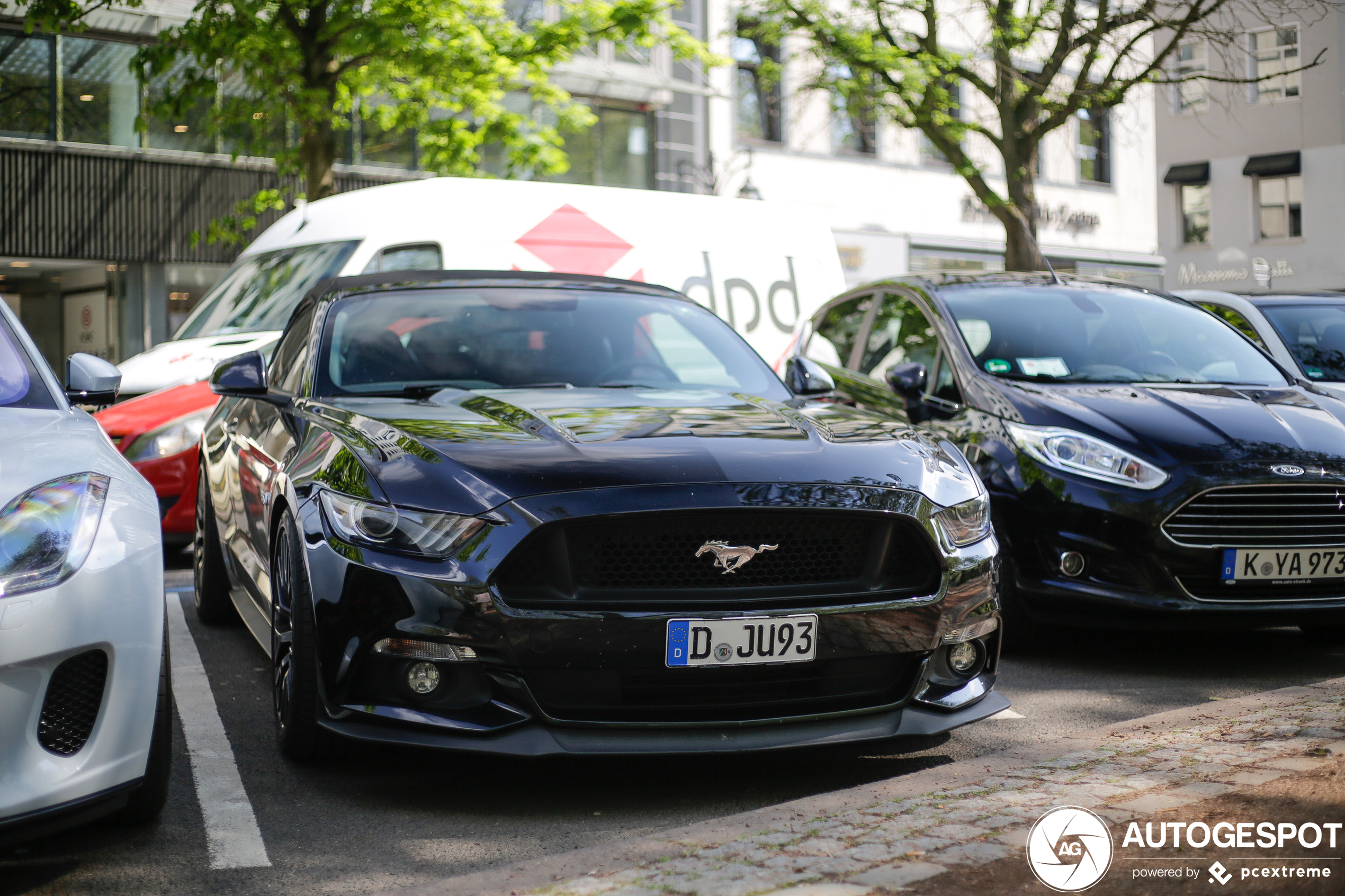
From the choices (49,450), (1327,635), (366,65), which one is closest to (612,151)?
(366,65)

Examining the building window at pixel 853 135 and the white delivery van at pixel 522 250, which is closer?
the white delivery van at pixel 522 250

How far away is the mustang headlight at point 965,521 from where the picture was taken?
3.93 meters

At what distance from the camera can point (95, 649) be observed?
2957 mm

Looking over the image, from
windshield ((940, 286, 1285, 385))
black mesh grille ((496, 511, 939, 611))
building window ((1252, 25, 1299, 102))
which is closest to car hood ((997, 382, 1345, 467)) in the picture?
windshield ((940, 286, 1285, 385))

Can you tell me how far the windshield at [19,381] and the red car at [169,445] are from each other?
14.7ft

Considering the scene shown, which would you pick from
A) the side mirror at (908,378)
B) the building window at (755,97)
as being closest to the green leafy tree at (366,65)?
the building window at (755,97)

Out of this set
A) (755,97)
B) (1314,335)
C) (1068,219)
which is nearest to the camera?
(1314,335)

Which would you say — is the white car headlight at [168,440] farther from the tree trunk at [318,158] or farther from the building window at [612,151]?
the building window at [612,151]

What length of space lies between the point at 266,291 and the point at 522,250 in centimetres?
192

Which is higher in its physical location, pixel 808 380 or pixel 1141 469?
pixel 808 380

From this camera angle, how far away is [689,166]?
24.8 metres

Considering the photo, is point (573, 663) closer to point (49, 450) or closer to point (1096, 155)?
point (49, 450)

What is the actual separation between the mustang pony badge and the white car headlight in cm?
553

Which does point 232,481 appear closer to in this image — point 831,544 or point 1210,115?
point 831,544
